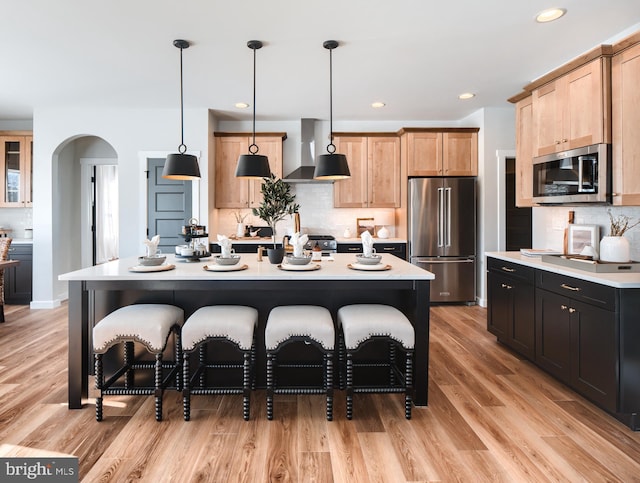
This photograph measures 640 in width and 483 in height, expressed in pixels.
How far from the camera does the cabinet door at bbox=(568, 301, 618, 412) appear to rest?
246cm

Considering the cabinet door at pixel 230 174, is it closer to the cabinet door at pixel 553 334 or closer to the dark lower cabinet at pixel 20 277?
the dark lower cabinet at pixel 20 277

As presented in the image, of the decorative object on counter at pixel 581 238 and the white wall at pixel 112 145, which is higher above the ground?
the white wall at pixel 112 145

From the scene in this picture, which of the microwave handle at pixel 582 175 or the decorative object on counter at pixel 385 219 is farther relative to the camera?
the decorative object on counter at pixel 385 219

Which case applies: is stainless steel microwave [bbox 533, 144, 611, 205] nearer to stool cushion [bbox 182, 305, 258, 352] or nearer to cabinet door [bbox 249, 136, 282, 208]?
stool cushion [bbox 182, 305, 258, 352]

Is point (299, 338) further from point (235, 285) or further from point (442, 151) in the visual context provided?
point (442, 151)

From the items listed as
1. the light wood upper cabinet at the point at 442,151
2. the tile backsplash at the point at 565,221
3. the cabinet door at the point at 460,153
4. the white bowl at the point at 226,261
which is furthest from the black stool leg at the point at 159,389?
the cabinet door at the point at 460,153

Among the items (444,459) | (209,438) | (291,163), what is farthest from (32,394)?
(291,163)

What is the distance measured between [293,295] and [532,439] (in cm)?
172

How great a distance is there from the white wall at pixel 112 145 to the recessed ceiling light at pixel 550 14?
4.04 meters

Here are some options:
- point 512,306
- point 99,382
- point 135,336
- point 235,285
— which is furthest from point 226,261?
point 512,306

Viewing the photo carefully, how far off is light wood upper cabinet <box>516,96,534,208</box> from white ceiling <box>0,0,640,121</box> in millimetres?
384

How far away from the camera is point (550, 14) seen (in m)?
2.97

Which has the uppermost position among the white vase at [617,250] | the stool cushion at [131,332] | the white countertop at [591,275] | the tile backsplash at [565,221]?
the tile backsplash at [565,221]

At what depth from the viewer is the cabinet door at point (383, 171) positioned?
5.99 meters
